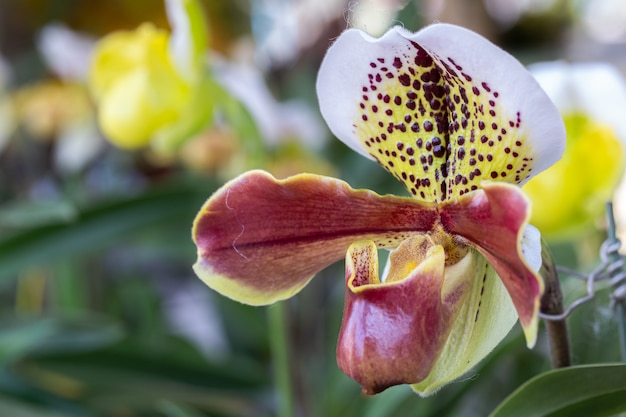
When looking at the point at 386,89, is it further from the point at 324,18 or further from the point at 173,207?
the point at 324,18

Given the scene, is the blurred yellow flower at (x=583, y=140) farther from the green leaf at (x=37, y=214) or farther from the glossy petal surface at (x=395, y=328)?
the green leaf at (x=37, y=214)

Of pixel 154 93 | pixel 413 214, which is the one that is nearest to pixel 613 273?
pixel 413 214

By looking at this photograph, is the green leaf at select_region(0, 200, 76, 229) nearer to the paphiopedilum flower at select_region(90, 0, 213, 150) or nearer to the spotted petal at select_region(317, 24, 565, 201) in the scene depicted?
the paphiopedilum flower at select_region(90, 0, 213, 150)

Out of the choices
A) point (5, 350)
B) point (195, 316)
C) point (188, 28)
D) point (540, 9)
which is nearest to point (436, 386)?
point (188, 28)

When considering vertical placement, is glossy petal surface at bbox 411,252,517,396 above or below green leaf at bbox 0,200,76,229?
below

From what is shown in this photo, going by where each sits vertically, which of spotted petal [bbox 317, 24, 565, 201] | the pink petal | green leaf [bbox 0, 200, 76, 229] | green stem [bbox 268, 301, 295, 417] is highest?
green leaf [bbox 0, 200, 76, 229]

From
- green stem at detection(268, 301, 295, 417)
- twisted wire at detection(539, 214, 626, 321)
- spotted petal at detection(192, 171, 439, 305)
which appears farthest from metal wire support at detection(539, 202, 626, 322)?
green stem at detection(268, 301, 295, 417)

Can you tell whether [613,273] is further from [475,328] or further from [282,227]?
[282,227]

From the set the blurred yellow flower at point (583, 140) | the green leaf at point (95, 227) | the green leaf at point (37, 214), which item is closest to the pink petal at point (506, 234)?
the blurred yellow flower at point (583, 140)
